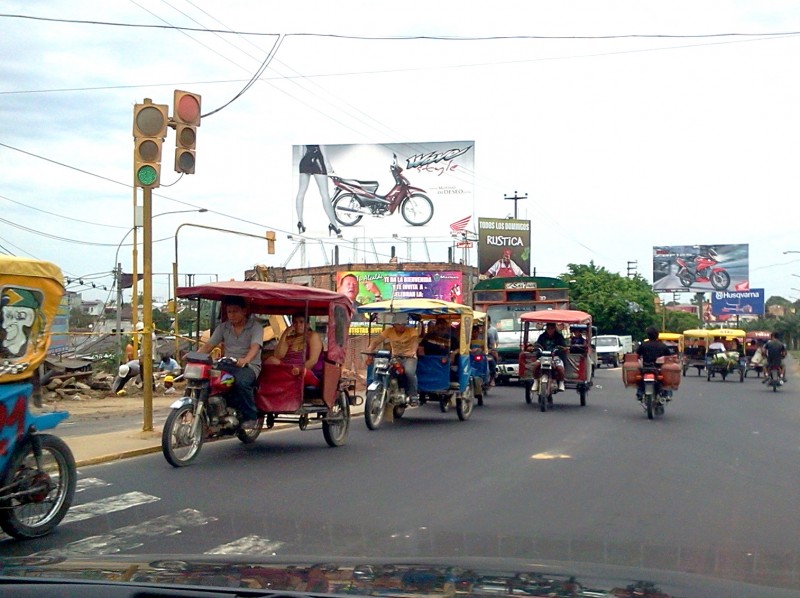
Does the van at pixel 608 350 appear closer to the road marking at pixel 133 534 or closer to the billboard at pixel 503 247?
the billboard at pixel 503 247

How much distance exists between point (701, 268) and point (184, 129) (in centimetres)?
6539

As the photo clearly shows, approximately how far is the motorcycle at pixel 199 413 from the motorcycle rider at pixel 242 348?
0.32ft

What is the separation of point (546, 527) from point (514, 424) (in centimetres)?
845

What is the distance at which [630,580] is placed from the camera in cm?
381

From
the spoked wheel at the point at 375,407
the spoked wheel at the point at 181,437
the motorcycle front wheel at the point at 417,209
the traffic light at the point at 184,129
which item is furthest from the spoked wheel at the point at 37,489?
the motorcycle front wheel at the point at 417,209

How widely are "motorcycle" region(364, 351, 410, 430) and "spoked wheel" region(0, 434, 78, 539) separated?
735 centimetres

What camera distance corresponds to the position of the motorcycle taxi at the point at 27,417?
6.71 meters

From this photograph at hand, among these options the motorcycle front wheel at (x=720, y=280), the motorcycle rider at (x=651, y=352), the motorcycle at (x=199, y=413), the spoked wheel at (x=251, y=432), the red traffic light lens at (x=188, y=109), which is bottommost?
the spoked wheel at (x=251, y=432)

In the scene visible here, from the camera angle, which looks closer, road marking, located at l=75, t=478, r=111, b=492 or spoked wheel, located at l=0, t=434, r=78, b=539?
spoked wheel, located at l=0, t=434, r=78, b=539

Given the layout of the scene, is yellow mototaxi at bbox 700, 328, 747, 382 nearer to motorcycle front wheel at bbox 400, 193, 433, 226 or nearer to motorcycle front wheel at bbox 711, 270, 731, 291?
motorcycle front wheel at bbox 400, 193, 433, 226

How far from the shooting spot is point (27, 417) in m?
6.93

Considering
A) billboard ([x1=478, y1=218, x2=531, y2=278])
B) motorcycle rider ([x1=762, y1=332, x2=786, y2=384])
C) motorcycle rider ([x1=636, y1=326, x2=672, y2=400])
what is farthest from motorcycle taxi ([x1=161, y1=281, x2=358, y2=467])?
billboard ([x1=478, y1=218, x2=531, y2=278])

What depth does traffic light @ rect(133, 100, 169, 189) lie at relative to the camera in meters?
12.0

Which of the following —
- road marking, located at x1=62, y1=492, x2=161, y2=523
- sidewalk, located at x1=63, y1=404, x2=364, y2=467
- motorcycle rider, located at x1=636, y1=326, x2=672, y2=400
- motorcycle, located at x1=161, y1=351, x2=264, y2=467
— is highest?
motorcycle rider, located at x1=636, y1=326, x2=672, y2=400
